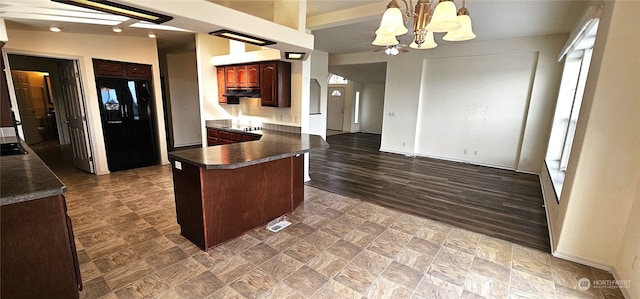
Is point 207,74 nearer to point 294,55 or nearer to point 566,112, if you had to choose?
point 294,55

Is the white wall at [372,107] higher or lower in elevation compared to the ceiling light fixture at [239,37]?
lower

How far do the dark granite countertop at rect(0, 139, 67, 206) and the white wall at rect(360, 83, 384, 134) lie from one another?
1002cm

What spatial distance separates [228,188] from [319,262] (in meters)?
1.09

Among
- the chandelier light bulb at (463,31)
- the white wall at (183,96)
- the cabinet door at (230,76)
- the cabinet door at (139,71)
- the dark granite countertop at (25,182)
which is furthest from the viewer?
the white wall at (183,96)

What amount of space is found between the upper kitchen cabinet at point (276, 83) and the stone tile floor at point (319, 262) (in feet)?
6.37

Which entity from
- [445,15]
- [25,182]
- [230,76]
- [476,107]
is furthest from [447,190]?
[25,182]

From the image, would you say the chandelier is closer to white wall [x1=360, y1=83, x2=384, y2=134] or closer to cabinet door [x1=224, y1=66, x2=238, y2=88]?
cabinet door [x1=224, y1=66, x2=238, y2=88]

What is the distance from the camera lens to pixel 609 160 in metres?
2.15

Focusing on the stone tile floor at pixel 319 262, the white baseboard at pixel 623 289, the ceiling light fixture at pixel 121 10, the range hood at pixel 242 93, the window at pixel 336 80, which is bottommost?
the stone tile floor at pixel 319 262

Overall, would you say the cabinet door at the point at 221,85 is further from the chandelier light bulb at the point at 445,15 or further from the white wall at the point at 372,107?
the white wall at the point at 372,107

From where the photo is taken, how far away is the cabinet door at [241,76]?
4.70 meters

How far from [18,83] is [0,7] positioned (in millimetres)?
6271

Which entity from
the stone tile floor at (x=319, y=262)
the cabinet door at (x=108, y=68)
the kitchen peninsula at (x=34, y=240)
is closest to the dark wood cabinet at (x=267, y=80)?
the cabinet door at (x=108, y=68)

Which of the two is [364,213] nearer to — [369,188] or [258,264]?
[369,188]
